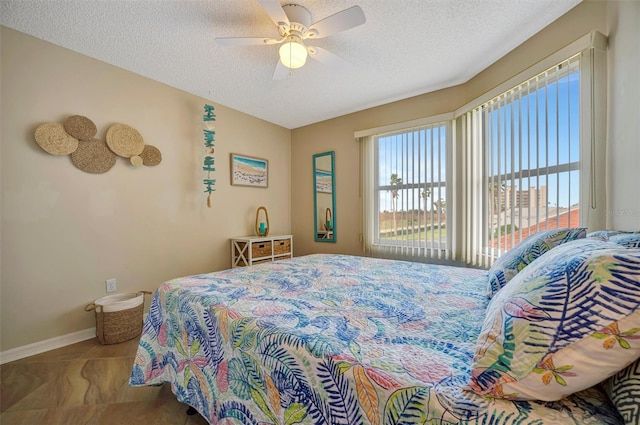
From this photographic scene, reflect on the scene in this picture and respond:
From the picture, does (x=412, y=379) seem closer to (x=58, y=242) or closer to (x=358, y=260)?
(x=358, y=260)

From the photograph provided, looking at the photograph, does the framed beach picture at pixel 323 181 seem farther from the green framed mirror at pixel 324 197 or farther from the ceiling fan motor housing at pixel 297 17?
the ceiling fan motor housing at pixel 297 17

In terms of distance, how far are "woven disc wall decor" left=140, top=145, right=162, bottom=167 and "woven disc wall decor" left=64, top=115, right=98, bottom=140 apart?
408 millimetres

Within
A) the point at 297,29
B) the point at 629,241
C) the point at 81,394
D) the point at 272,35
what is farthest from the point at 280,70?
the point at 81,394

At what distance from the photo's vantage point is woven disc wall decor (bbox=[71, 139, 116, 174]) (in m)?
2.25

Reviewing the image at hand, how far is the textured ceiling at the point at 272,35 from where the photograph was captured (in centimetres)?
178

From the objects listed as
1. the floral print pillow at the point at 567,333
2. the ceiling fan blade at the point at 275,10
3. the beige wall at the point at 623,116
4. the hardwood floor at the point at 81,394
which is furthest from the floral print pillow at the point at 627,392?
the ceiling fan blade at the point at 275,10

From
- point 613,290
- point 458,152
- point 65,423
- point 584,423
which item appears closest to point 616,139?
point 458,152

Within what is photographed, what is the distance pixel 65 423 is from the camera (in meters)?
1.40

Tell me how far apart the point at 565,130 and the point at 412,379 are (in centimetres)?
Result: 217

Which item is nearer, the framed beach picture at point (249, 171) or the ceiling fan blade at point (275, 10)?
the ceiling fan blade at point (275, 10)

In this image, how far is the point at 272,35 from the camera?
210 cm

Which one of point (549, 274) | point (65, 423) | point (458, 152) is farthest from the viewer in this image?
point (458, 152)

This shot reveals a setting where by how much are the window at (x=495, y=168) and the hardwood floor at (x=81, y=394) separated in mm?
2632

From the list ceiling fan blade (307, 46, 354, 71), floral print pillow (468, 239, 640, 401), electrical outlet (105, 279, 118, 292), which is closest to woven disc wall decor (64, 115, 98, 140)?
electrical outlet (105, 279, 118, 292)
